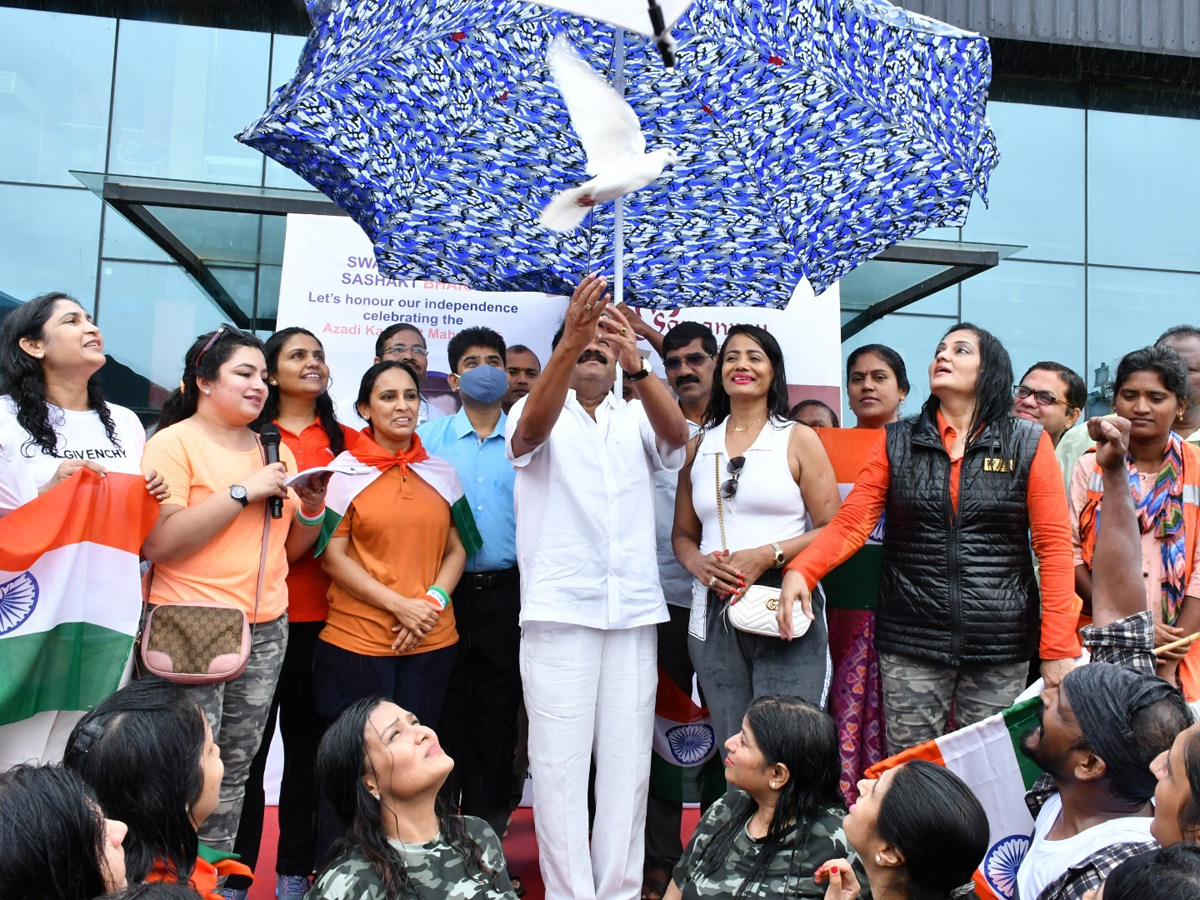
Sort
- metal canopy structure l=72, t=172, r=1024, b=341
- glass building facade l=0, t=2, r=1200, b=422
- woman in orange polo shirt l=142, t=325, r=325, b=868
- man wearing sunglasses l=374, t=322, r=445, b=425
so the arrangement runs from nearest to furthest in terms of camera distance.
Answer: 1. woman in orange polo shirt l=142, t=325, r=325, b=868
2. man wearing sunglasses l=374, t=322, r=445, b=425
3. metal canopy structure l=72, t=172, r=1024, b=341
4. glass building facade l=0, t=2, r=1200, b=422

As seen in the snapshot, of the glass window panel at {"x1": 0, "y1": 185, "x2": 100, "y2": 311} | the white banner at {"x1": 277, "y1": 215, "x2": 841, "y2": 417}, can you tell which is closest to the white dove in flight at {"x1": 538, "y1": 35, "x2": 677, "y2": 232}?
the white banner at {"x1": 277, "y1": 215, "x2": 841, "y2": 417}

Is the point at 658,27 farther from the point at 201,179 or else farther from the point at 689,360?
the point at 201,179

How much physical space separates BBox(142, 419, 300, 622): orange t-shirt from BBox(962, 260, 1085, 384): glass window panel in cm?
748

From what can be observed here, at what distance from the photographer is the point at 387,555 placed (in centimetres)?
410

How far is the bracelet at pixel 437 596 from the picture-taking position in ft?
13.3

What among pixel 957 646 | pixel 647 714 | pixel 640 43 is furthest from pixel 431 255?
pixel 957 646

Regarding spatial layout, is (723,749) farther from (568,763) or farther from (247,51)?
(247,51)

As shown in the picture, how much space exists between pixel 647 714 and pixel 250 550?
1.49 m

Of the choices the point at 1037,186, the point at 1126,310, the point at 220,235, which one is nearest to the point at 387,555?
the point at 220,235

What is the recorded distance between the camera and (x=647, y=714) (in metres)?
3.80

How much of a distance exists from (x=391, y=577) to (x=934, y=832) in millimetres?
2162

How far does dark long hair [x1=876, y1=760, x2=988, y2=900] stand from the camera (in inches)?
107

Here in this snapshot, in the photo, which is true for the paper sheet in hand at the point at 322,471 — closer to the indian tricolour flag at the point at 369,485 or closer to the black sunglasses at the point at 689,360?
the indian tricolour flag at the point at 369,485

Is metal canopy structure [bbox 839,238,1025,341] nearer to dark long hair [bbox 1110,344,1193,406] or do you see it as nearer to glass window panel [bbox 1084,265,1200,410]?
glass window panel [bbox 1084,265,1200,410]
